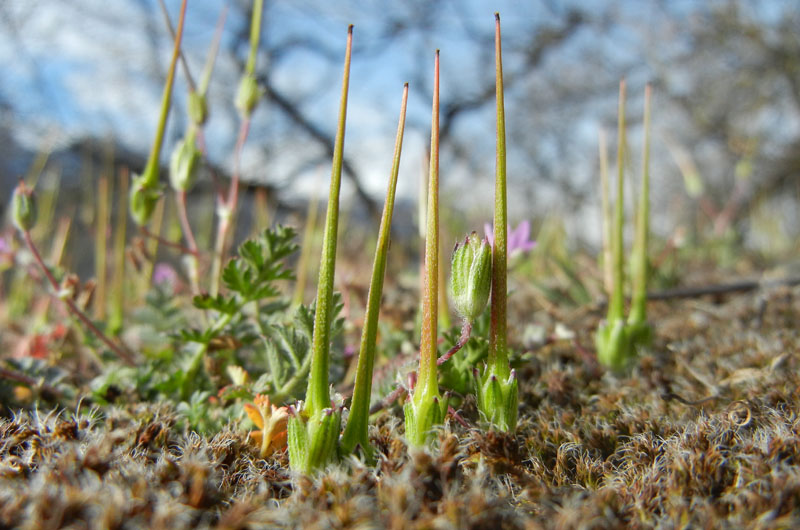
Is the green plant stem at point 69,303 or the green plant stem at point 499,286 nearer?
the green plant stem at point 499,286

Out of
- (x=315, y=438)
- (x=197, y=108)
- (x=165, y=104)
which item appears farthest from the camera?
(x=197, y=108)

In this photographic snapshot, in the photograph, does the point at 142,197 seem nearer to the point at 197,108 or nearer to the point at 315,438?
the point at 197,108

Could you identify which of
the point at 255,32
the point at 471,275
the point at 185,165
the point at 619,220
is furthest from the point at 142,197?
the point at 619,220

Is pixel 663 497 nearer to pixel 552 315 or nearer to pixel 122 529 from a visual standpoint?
pixel 122 529

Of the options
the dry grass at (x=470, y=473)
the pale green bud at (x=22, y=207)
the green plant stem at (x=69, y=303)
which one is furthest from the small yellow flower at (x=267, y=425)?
the pale green bud at (x=22, y=207)

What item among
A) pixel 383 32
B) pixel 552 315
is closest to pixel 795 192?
pixel 383 32

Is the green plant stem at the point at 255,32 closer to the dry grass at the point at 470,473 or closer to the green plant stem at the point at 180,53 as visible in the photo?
the green plant stem at the point at 180,53
